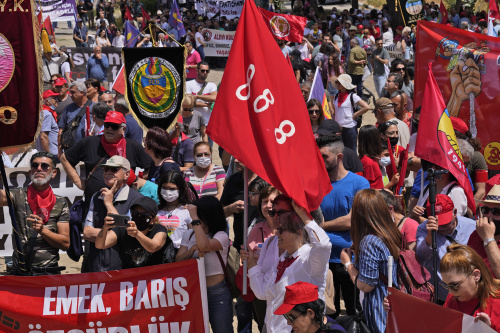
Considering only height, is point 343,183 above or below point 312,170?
below

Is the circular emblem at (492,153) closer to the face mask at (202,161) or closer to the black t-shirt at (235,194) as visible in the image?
the black t-shirt at (235,194)

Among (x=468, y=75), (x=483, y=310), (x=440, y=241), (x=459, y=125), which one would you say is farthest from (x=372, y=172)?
(x=483, y=310)

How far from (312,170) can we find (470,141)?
8.96ft

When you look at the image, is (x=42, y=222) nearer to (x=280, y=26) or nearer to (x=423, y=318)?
(x=423, y=318)

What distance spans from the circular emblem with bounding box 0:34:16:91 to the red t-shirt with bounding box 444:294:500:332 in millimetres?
3617

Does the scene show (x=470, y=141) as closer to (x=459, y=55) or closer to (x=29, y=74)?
(x=459, y=55)

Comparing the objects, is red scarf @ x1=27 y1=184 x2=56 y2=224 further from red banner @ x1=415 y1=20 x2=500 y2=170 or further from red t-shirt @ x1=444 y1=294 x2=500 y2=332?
red t-shirt @ x1=444 y1=294 x2=500 y2=332

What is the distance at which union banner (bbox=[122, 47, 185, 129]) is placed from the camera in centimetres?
936

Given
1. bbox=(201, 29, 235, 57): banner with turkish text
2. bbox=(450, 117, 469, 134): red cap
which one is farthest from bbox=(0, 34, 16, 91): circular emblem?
bbox=(201, 29, 235, 57): banner with turkish text

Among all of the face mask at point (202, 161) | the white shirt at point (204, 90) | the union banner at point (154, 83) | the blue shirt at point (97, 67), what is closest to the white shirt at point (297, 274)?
the face mask at point (202, 161)

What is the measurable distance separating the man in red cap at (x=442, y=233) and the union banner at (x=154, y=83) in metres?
4.56

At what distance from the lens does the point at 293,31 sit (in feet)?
49.5

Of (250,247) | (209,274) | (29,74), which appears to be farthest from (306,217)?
(29,74)

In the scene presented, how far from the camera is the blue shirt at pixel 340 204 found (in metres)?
6.14
